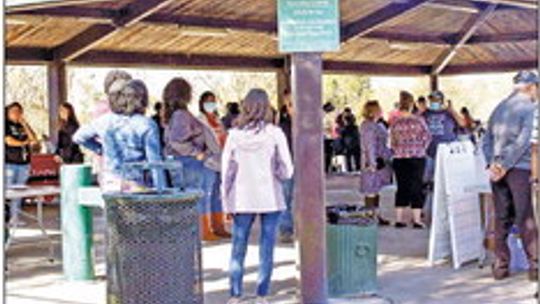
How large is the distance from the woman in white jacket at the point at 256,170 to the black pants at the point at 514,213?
73.7 inches

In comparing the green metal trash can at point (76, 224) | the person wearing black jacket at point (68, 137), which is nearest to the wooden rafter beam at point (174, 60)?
the person wearing black jacket at point (68, 137)

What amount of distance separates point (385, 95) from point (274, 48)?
15.2 meters

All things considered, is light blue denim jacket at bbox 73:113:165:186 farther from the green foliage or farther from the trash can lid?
the green foliage

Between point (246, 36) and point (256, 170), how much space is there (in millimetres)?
10293

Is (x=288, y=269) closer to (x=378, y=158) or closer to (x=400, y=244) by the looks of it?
(x=400, y=244)

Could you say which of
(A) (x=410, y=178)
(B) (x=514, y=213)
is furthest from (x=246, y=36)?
(B) (x=514, y=213)

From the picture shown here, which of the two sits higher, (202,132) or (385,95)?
(385,95)

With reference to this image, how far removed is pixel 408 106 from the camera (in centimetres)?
1045

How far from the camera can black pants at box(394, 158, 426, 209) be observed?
10.5 m

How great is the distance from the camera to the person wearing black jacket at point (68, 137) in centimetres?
1182

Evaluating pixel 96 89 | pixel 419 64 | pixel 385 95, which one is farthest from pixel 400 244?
pixel 385 95

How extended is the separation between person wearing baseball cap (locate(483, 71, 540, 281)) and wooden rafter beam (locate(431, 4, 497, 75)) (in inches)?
359

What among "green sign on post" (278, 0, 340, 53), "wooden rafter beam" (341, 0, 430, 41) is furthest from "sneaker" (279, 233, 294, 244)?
"wooden rafter beam" (341, 0, 430, 41)

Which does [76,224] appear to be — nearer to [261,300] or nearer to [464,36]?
[261,300]
